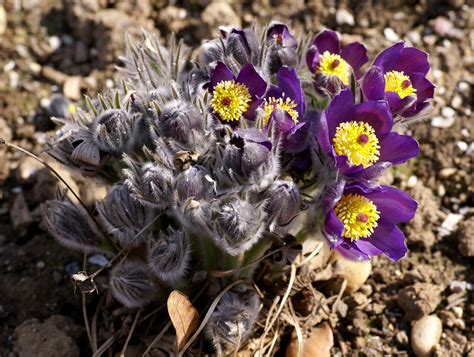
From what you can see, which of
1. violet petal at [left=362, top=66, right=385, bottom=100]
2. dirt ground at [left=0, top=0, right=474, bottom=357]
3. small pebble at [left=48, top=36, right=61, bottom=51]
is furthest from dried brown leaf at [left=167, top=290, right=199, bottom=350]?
small pebble at [left=48, top=36, right=61, bottom=51]

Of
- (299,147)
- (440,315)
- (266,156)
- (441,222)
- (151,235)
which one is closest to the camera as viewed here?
(266,156)

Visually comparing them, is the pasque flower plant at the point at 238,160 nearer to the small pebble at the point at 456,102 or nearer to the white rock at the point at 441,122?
the white rock at the point at 441,122

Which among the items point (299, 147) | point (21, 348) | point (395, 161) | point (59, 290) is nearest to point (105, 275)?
point (59, 290)

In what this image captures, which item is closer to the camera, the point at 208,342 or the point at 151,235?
the point at 151,235

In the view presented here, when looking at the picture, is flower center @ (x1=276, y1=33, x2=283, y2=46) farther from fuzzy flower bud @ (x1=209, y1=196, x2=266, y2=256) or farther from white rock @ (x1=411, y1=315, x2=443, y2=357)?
white rock @ (x1=411, y1=315, x2=443, y2=357)

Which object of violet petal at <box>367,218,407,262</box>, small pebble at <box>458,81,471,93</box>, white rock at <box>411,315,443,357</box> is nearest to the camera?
violet petal at <box>367,218,407,262</box>

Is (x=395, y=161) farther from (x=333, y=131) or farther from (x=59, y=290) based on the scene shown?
(x=59, y=290)

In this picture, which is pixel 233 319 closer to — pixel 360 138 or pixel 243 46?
pixel 360 138
